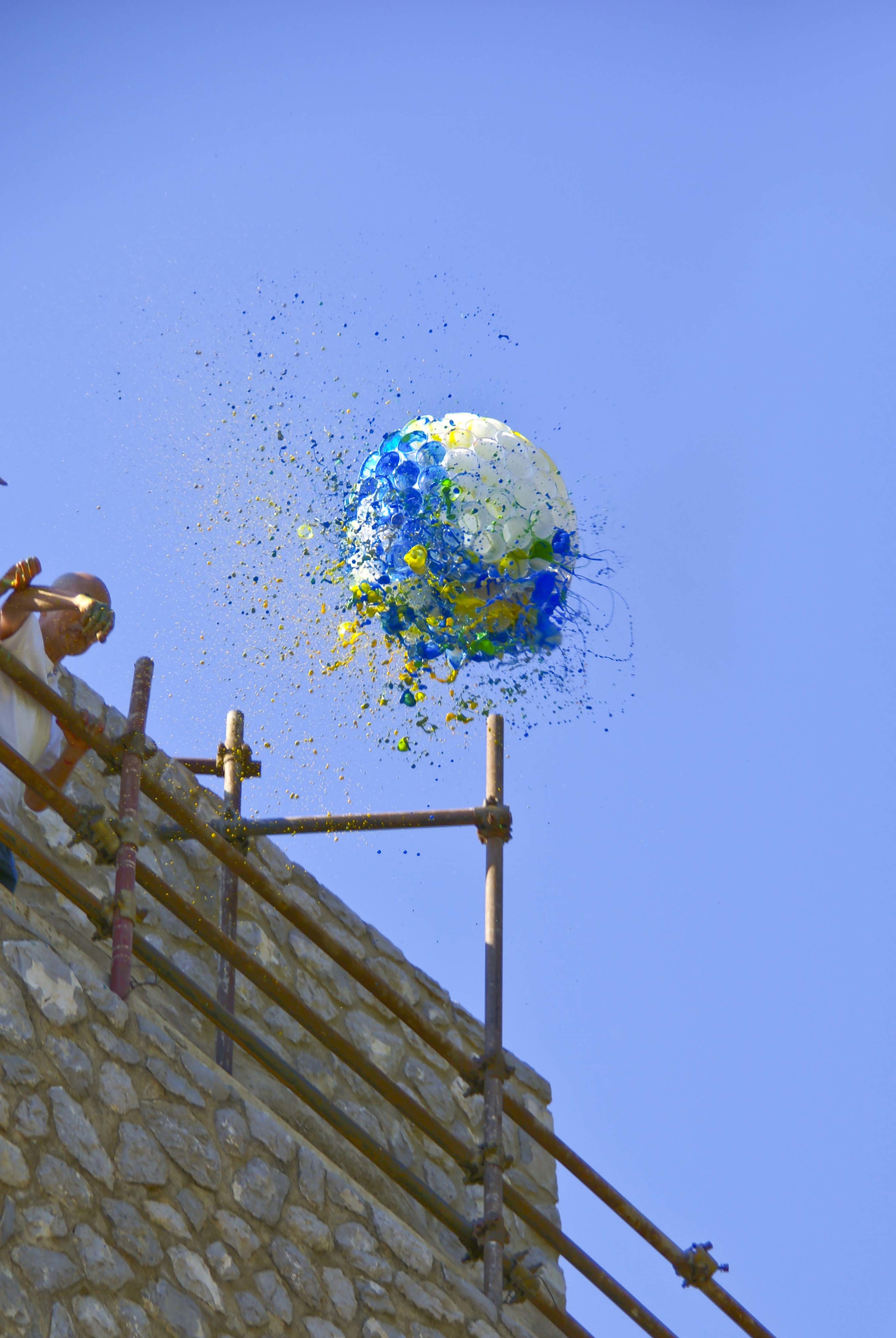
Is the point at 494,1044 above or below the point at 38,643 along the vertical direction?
below

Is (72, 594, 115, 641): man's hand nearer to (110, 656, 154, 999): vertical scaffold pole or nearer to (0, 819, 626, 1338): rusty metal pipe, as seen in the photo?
(110, 656, 154, 999): vertical scaffold pole

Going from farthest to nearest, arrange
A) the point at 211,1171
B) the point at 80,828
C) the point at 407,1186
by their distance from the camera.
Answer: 1. the point at 407,1186
2. the point at 80,828
3. the point at 211,1171

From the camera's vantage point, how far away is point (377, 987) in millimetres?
4738

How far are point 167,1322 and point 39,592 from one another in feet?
5.99

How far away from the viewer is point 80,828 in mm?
3838

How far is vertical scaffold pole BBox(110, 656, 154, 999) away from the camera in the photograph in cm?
362

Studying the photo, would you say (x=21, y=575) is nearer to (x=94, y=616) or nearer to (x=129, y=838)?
(x=94, y=616)

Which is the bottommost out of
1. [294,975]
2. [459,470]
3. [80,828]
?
[80,828]

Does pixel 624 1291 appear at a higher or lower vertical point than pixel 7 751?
lower

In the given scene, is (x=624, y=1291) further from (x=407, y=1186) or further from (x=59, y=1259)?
(x=59, y=1259)

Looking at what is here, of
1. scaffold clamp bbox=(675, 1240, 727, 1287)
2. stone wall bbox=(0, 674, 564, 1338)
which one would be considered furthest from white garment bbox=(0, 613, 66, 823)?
scaffold clamp bbox=(675, 1240, 727, 1287)

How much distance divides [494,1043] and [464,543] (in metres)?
1.60

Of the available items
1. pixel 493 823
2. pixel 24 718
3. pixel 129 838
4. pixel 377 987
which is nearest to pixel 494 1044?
pixel 377 987

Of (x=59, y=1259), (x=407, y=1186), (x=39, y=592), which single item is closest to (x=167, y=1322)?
(x=59, y=1259)
